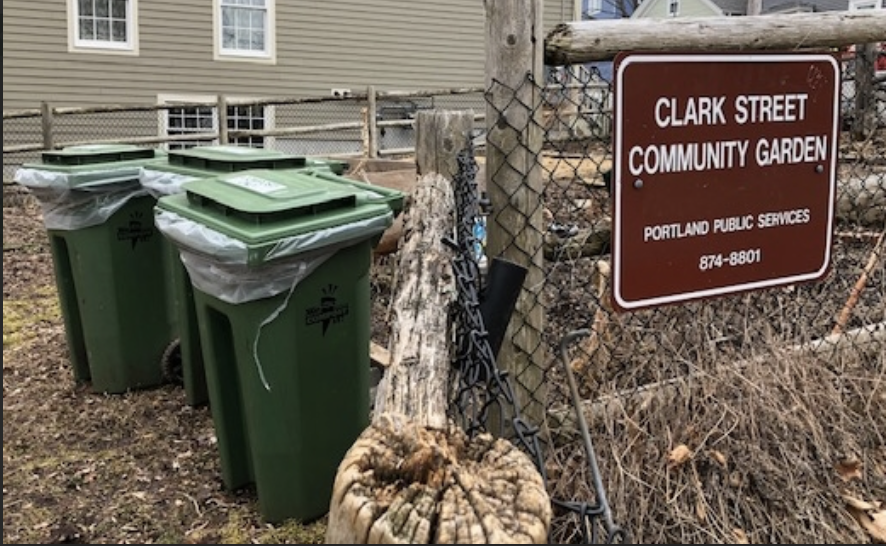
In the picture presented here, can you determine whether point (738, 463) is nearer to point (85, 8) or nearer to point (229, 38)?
point (85, 8)

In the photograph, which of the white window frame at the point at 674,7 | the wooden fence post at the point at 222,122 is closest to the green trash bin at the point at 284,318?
the wooden fence post at the point at 222,122

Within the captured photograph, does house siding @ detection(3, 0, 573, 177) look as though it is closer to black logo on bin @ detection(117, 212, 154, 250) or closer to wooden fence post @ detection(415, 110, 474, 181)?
black logo on bin @ detection(117, 212, 154, 250)

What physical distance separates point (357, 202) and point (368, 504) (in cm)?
188

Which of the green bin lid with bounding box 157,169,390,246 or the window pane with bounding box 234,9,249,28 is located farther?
the window pane with bounding box 234,9,249,28

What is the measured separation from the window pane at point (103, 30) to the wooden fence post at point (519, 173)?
532 inches

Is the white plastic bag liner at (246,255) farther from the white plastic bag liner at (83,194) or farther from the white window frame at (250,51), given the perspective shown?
the white window frame at (250,51)

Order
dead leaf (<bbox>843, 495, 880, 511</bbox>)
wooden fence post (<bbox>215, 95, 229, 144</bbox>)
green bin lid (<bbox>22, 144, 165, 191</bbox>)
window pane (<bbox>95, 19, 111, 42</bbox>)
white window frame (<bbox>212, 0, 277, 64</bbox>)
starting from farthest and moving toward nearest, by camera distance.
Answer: white window frame (<bbox>212, 0, 277, 64</bbox>), window pane (<bbox>95, 19, 111, 42</bbox>), wooden fence post (<bbox>215, 95, 229, 144</bbox>), green bin lid (<bbox>22, 144, 165, 191</bbox>), dead leaf (<bbox>843, 495, 880, 511</bbox>)

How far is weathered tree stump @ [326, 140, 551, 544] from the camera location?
1.42 metres

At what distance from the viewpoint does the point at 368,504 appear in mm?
1450

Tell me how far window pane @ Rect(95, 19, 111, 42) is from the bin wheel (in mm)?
11716

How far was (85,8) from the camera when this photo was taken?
14391 millimetres

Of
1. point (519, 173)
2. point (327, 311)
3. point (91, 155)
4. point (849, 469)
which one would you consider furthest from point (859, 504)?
point (91, 155)

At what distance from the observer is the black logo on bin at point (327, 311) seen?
300 cm

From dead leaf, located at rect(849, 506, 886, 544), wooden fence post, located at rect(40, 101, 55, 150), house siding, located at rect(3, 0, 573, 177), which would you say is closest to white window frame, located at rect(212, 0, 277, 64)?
house siding, located at rect(3, 0, 573, 177)
